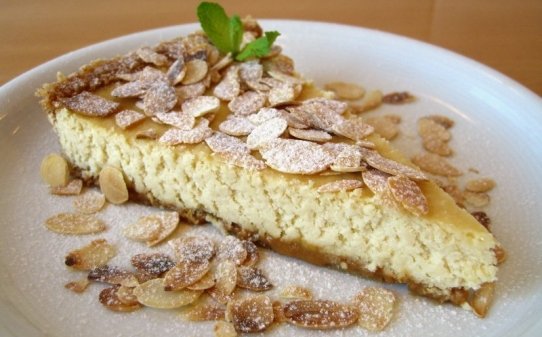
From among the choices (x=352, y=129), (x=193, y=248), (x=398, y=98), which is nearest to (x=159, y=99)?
(x=193, y=248)

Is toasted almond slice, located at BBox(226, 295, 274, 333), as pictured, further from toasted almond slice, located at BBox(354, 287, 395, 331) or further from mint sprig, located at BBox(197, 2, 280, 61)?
mint sprig, located at BBox(197, 2, 280, 61)

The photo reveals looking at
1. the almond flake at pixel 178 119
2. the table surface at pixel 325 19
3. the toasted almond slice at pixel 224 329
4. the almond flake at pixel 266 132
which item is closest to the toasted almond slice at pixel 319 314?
the toasted almond slice at pixel 224 329

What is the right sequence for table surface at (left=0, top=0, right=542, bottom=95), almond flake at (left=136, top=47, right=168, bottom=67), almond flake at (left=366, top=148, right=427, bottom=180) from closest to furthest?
almond flake at (left=366, top=148, right=427, bottom=180) < almond flake at (left=136, top=47, right=168, bottom=67) < table surface at (left=0, top=0, right=542, bottom=95)

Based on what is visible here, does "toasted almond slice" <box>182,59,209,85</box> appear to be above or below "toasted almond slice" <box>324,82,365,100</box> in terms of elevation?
above

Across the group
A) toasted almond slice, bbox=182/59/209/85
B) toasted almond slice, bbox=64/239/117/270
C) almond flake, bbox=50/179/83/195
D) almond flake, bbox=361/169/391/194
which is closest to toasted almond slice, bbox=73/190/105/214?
almond flake, bbox=50/179/83/195

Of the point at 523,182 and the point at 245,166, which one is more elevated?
the point at 245,166

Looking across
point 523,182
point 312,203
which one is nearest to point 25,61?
point 312,203

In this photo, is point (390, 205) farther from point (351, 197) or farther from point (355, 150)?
point (355, 150)
